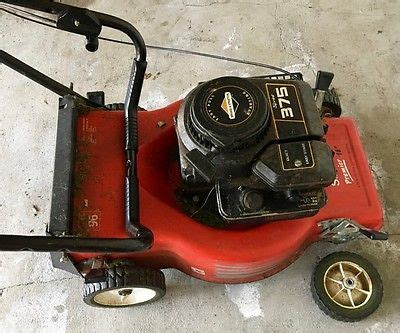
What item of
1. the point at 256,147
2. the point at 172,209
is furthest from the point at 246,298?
the point at 256,147

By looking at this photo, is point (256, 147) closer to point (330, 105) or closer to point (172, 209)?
point (172, 209)

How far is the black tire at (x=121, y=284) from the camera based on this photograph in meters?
1.42

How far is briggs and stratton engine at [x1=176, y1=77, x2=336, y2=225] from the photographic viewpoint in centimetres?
127

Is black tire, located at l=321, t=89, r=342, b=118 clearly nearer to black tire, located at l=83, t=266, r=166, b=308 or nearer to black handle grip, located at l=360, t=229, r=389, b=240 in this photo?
black handle grip, located at l=360, t=229, r=389, b=240

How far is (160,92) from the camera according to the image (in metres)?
2.00

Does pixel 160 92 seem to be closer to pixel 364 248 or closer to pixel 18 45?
pixel 18 45

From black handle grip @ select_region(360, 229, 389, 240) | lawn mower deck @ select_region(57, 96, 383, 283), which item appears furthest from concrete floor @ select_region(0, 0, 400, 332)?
black handle grip @ select_region(360, 229, 389, 240)

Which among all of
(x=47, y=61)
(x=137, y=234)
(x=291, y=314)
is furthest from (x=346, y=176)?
(x=47, y=61)

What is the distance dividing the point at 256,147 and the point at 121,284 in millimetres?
461

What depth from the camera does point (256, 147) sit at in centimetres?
129

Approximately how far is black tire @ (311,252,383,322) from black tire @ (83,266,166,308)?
0.42m

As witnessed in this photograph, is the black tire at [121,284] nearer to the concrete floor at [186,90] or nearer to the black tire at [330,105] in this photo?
the concrete floor at [186,90]

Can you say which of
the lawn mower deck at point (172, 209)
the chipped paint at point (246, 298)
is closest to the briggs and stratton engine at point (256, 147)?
the lawn mower deck at point (172, 209)

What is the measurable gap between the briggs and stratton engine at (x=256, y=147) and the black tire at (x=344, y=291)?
1.07 feet
